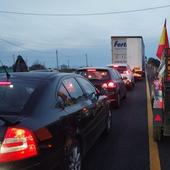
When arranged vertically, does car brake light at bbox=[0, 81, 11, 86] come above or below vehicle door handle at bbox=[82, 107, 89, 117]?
above

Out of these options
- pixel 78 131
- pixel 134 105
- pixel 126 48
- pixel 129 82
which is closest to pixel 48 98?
pixel 78 131

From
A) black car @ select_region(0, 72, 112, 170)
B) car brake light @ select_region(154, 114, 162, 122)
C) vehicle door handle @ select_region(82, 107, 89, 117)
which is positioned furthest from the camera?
car brake light @ select_region(154, 114, 162, 122)

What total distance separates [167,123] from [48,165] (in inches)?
157

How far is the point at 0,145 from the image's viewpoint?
4.52 meters

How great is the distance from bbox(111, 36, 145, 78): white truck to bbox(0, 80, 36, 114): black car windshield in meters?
29.1

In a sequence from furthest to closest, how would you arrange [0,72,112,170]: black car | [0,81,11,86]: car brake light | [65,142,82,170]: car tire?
1. [0,81,11,86]: car brake light
2. [65,142,82,170]: car tire
3. [0,72,112,170]: black car

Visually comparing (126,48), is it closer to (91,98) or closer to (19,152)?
(91,98)

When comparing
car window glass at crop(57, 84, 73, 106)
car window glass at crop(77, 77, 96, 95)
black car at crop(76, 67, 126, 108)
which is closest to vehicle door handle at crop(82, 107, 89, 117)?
car window glass at crop(57, 84, 73, 106)

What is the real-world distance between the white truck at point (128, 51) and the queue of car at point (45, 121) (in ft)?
91.2

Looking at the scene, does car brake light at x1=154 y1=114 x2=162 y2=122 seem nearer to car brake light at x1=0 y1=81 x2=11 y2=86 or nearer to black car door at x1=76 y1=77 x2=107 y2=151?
black car door at x1=76 y1=77 x2=107 y2=151

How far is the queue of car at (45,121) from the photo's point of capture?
4613 millimetres

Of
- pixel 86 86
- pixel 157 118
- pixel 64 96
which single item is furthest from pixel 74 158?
pixel 157 118

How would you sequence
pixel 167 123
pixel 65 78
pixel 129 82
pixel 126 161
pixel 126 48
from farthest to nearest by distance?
1. pixel 126 48
2. pixel 129 82
3. pixel 167 123
4. pixel 126 161
5. pixel 65 78

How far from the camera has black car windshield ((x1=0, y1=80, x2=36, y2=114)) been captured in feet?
17.1
